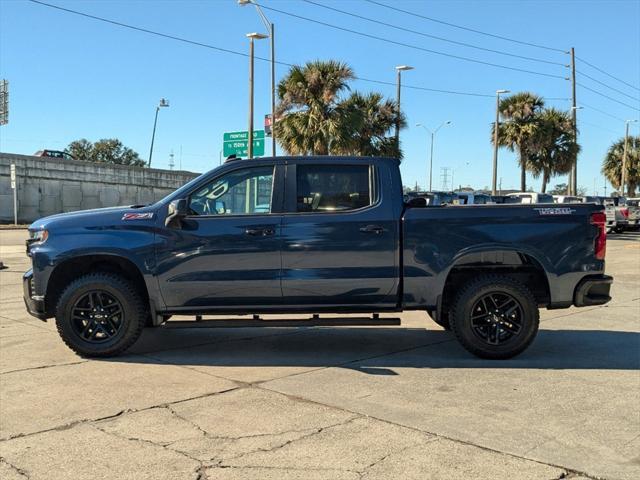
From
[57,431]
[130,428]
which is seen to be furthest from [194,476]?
[57,431]

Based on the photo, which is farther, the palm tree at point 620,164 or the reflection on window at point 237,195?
the palm tree at point 620,164

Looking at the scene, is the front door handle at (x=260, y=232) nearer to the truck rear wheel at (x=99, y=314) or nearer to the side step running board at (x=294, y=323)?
the side step running board at (x=294, y=323)

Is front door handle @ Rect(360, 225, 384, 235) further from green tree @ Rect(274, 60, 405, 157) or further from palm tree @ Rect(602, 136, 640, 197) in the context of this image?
palm tree @ Rect(602, 136, 640, 197)

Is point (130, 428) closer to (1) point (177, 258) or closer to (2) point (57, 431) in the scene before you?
(2) point (57, 431)

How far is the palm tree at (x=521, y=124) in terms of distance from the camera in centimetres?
3947

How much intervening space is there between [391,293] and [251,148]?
60.1 feet

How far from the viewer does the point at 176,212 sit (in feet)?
19.7

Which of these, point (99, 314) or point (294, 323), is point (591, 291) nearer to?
point (294, 323)

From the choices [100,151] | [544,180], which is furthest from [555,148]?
[100,151]

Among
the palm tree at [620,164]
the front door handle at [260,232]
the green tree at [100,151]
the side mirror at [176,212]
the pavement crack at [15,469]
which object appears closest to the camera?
the pavement crack at [15,469]

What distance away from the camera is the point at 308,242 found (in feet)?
20.1

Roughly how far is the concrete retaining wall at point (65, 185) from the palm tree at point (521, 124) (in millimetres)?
25200

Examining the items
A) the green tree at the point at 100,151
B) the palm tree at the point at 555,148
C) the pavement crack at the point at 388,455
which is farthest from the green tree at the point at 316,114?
the green tree at the point at 100,151

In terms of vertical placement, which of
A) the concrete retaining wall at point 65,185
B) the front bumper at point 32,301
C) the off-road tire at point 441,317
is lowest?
the off-road tire at point 441,317
